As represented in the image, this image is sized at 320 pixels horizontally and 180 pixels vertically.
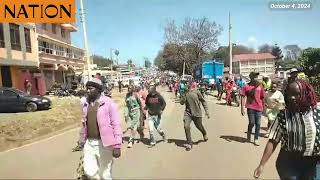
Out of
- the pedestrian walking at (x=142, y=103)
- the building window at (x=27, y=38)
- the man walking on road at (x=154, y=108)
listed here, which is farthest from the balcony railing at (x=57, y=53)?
the man walking on road at (x=154, y=108)

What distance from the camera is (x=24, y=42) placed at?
129ft

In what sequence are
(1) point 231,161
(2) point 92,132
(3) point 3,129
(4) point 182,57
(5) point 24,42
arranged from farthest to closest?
(4) point 182,57, (5) point 24,42, (3) point 3,129, (1) point 231,161, (2) point 92,132

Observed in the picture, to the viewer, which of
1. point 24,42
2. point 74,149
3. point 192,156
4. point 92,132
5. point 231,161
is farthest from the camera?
point 24,42

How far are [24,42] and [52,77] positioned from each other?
46.0 feet

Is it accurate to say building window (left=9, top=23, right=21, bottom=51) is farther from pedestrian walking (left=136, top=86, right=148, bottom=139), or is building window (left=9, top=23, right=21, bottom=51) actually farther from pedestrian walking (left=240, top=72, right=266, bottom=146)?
pedestrian walking (left=240, top=72, right=266, bottom=146)

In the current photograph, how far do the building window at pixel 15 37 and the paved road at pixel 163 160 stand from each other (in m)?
25.0

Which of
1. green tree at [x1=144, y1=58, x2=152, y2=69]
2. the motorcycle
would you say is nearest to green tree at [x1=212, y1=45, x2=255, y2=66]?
green tree at [x1=144, y1=58, x2=152, y2=69]

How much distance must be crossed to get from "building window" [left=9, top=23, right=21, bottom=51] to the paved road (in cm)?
2502

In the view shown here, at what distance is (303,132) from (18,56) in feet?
118

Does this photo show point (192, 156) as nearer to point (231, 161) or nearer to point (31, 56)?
point (231, 161)

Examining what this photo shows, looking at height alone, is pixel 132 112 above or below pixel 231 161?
above

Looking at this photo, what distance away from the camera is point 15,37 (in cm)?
3722

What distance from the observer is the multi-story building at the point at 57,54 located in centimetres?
4825

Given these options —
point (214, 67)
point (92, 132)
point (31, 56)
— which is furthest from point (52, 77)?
point (92, 132)
